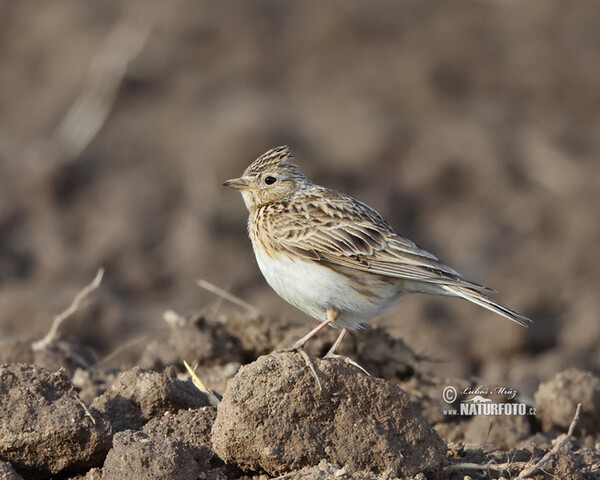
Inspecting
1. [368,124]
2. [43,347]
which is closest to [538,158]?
[368,124]

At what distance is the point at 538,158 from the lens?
47.1 feet

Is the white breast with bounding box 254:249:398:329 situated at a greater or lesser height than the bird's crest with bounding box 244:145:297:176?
lesser

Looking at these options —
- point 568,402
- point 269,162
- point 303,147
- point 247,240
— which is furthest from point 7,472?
point 303,147

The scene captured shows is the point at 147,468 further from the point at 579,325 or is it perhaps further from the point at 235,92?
the point at 235,92

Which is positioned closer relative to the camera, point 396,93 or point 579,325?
point 579,325

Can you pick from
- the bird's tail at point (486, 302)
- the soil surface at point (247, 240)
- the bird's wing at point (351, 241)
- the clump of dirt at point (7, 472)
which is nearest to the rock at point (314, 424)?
the soil surface at point (247, 240)

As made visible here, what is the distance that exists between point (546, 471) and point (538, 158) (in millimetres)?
10011

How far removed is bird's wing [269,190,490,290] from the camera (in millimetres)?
5945

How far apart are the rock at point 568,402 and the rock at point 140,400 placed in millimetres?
2740

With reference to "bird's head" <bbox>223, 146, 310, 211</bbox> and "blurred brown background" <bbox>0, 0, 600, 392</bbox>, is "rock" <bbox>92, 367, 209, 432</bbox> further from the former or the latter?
"blurred brown background" <bbox>0, 0, 600, 392</bbox>

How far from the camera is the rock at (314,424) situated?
4562 millimetres

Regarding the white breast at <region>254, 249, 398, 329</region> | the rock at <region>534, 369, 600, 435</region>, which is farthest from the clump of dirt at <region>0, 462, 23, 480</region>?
the rock at <region>534, 369, 600, 435</region>

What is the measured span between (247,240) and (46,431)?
801cm

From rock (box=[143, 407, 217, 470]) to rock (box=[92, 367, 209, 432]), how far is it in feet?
0.28
